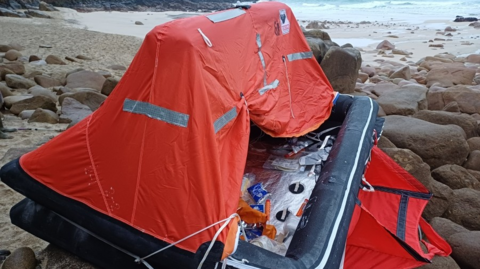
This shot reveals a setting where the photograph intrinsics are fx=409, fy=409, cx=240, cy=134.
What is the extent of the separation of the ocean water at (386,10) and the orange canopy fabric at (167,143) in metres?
24.7

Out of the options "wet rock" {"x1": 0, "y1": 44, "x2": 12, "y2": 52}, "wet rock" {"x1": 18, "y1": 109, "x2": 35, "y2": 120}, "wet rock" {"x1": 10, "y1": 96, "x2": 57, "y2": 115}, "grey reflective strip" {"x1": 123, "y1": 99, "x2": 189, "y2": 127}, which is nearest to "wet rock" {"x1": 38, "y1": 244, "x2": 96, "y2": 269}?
"grey reflective strip" {"x1": 123, "y1": 99, "x2": 189, "y2": 127}

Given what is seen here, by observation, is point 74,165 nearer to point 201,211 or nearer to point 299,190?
point 201,211

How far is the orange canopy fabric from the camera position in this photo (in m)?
2.35

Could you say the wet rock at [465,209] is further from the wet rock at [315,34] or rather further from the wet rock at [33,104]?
the wet rock at [33,104]

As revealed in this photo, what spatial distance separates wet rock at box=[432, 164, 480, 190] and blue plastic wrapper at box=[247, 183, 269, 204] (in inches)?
86.4

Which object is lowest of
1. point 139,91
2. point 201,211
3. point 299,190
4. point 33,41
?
point 33,41

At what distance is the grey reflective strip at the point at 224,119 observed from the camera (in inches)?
104

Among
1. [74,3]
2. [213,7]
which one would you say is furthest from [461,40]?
[74,3]

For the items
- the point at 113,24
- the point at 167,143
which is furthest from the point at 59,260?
the point at 113,24

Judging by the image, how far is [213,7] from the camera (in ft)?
108

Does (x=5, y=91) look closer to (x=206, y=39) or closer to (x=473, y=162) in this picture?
(x=206, y=39)

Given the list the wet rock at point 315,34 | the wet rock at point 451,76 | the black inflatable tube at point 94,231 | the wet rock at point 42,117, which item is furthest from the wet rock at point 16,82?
the wet rock at point 451,76

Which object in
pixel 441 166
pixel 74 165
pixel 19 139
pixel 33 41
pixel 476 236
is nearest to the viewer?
pixel 74 165

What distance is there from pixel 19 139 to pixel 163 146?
11.3 feet
